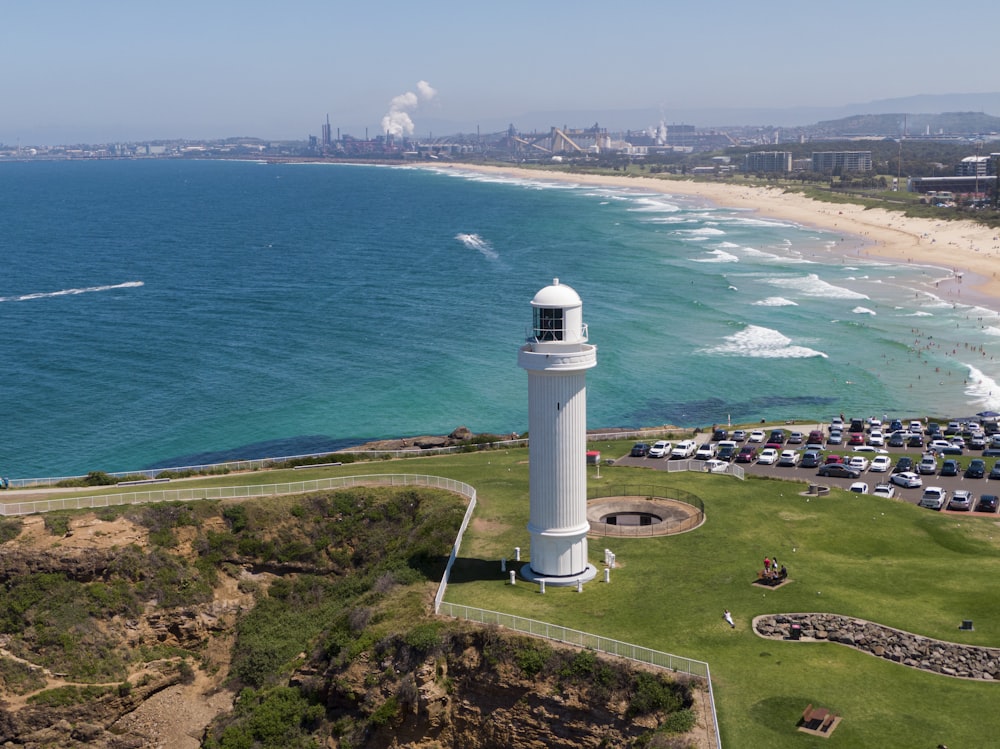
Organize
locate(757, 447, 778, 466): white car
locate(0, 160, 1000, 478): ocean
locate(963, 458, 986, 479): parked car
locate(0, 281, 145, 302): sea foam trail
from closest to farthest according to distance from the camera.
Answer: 1. locate(963, 458, 986, 479): parked car
2. locate(757, 447, 778, 466): white car
3. locate(0, 160, 1000, 478): ocean
4. locate(0, 281, 145, 302): sea foam trail

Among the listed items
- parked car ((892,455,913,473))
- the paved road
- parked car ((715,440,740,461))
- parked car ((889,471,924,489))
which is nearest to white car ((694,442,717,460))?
parked car ((715,440,740,461))

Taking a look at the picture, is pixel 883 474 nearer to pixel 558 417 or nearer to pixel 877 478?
pixel 877 478

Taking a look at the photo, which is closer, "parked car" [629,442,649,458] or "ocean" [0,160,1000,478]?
"parked car" [629,442,649,458]

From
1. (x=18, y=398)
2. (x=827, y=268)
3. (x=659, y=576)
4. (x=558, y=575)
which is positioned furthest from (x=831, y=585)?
(x=827, y=268)

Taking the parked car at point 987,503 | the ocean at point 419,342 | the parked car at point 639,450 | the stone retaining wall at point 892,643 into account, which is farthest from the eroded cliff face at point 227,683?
the ocean at point 419,342

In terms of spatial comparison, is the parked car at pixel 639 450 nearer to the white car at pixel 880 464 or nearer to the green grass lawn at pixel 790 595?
the green grass lawn at pixel 790 595

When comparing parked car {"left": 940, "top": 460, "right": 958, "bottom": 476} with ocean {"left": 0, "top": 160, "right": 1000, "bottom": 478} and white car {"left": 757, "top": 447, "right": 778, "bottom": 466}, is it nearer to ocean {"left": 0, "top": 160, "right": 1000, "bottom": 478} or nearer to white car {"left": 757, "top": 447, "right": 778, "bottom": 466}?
white car {"left": 757, "top": 447, "right": 778, "bottom": 466}
